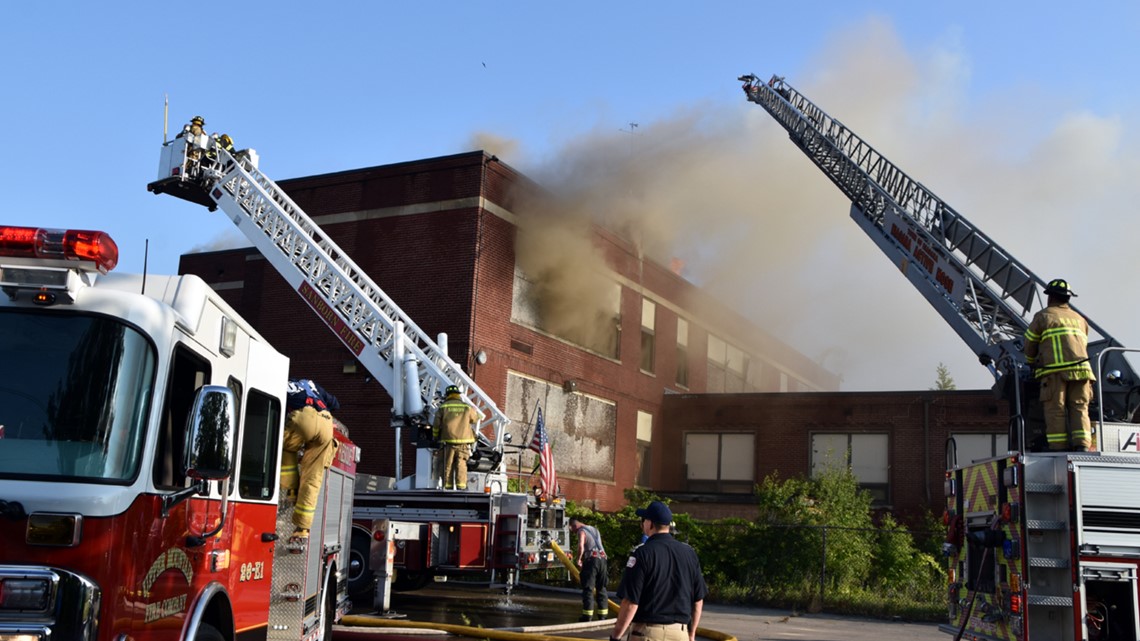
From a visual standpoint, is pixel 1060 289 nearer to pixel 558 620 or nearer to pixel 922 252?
pixel 922 252

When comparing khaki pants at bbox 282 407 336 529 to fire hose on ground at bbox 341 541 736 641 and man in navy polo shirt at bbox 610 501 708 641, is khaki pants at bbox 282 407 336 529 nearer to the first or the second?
man in navy polo shirt at bbox 610 501 708 641

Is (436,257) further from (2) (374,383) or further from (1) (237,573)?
(1) (237,573)

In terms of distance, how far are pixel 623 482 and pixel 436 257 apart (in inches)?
334

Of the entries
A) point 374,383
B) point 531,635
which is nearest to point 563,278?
point 374,383

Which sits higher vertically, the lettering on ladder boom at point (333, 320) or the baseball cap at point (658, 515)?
the lettering on ladder boom at point (333, 320)

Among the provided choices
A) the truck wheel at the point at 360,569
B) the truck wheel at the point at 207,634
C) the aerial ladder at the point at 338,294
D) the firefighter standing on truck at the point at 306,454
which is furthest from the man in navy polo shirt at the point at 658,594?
the aerial ladder at the point at 338,294

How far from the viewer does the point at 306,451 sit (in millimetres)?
6898

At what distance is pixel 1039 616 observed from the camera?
741 cm

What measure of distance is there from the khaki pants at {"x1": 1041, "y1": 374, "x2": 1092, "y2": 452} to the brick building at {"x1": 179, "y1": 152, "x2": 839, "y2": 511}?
1458 cm

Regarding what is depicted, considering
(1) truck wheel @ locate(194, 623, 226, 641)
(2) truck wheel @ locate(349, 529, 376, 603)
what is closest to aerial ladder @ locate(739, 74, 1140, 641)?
(1) truck wheel @ locate(194, 623, 226, 641)

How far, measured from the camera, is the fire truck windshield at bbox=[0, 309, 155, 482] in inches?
163

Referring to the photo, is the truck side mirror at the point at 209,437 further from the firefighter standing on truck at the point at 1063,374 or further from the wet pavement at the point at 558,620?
the firefighter standing on truck at the point at 1063,374

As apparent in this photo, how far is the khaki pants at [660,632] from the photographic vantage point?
17.6ft

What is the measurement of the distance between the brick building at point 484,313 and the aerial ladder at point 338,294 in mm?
4319
